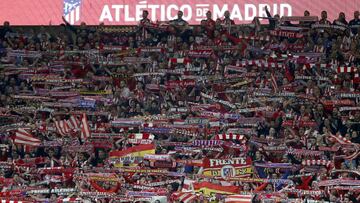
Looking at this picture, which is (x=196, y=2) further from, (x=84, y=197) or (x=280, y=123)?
(x=84, y=197)

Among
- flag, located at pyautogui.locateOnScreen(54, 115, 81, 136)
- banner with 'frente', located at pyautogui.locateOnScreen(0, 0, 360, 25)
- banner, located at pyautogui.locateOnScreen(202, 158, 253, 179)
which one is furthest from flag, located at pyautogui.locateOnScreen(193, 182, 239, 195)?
banner with 'frente', located at pyautogui.locateOnScreen(0, 0, 360, 25)

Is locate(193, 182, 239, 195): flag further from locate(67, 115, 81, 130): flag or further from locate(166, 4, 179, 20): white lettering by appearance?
locate(166, 4, 179, 20): white lettering

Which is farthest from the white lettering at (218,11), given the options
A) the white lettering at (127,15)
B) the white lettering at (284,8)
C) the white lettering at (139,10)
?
the white lettering at (127,15)

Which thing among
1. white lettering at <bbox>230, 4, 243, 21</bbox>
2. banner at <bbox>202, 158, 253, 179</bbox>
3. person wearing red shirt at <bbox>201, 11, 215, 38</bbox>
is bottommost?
banner at <bbox>202, 158, 253, 179</bbox>

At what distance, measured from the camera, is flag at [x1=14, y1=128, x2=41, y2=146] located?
28734 millimetres

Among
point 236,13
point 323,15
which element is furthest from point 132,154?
point 323,15

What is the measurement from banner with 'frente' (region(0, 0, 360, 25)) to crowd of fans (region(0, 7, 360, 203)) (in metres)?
0.70

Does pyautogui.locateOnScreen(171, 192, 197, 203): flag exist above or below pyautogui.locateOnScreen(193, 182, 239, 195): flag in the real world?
below

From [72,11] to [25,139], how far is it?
4754 mm

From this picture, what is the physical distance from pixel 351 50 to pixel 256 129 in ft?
10.7

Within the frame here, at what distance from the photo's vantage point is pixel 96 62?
101 ft

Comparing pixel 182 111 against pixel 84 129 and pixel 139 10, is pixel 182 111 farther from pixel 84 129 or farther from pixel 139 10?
pixel 139 10

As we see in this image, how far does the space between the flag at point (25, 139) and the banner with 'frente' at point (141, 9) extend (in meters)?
4.25

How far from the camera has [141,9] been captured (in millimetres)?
31797
